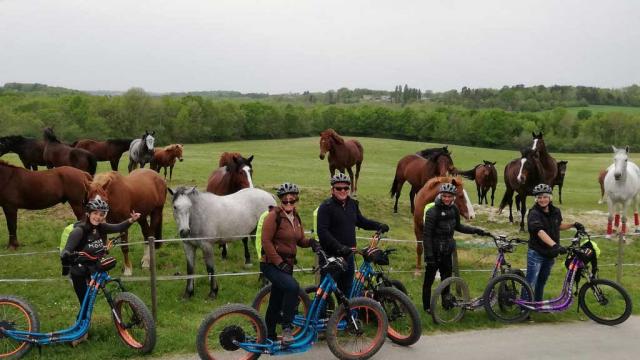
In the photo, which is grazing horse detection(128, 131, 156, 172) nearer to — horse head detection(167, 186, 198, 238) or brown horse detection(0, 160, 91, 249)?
brown horse detection(0, 160, 91, 249)

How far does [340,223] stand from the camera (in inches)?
252

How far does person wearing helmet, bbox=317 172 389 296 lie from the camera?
6293 millimetres

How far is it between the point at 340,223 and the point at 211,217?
3163 mm

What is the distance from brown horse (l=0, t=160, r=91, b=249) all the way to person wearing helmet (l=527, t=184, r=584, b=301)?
8.56m

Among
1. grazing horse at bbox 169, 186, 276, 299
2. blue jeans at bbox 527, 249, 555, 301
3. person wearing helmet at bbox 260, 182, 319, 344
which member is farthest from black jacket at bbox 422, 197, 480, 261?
grazing horse at bbox 169, 186, 276, 299

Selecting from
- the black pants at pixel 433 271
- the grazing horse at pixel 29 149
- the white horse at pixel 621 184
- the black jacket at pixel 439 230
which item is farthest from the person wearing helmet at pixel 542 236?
the grazing horse at pixel 29 149

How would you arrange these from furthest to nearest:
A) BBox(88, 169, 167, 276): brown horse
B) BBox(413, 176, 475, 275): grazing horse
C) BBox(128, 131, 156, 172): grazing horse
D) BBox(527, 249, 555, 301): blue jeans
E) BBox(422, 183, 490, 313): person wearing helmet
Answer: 1. BBox(128, 131, 156, 172): grazing horse
2. BBox(413, 176, 475, 275): grazing horse
3. BBox(88, 169, 167, 276): brown horse
4. BBox(527, 249, 555, 301): blue jeans
5. BBox(422, 183, 490, 313): person wearing helmet

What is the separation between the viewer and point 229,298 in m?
8.52

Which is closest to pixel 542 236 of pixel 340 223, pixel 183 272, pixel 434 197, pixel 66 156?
pixel 434 197

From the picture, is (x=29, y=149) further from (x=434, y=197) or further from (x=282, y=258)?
(x=282, y=258)

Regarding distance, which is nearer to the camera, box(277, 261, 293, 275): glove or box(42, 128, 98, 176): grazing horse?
box(277, 261, 293, 275): glove

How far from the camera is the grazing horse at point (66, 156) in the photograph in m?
14.9

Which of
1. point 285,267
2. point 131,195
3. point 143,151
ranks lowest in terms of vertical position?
point 285,267

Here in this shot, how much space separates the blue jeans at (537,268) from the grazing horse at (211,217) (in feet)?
15.5
